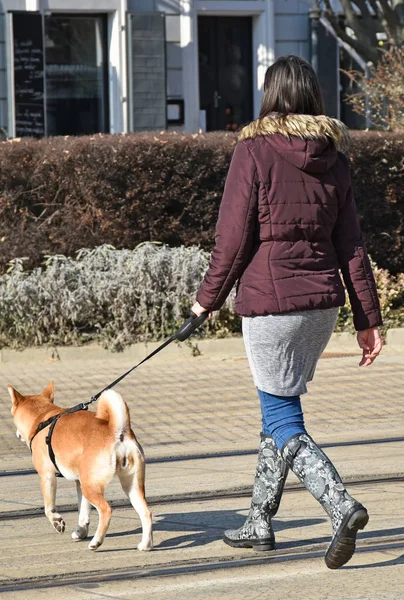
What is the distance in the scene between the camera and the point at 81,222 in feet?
40.0

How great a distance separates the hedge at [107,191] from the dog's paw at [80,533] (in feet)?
22.8

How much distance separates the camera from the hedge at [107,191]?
39.7 feet

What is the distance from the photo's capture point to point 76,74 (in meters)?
19.1

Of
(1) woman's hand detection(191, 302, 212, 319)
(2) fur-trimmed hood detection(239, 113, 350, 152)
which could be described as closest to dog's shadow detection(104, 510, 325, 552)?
(1) woman's hand detection(191, 302, 212, 319)

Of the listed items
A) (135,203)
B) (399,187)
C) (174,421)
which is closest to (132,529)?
(174,421)

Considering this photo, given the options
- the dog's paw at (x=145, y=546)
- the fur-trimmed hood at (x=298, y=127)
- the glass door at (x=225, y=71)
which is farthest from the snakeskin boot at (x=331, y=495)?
the glass door at (x=225, y=71)

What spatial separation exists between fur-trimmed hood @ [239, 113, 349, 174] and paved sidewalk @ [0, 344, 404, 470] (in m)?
3.01

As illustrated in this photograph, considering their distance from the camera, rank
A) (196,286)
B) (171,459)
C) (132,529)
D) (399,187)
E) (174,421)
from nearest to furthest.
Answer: (132,529) < (171,459) < (174,421) < (196,286) < (399,187)

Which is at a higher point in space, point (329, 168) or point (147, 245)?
point (329, 168)

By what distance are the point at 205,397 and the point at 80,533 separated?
13.0 feet

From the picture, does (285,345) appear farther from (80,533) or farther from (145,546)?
(80,533)

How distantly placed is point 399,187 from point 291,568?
8.66 m

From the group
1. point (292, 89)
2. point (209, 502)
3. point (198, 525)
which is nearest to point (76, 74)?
point (209, 502)

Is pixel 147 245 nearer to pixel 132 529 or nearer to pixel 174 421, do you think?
pixel 174 421
